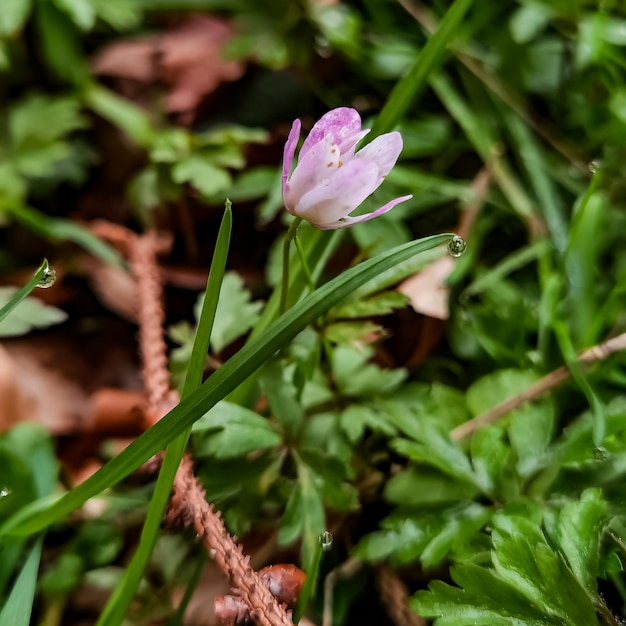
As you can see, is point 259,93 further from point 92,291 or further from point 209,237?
point 92,291

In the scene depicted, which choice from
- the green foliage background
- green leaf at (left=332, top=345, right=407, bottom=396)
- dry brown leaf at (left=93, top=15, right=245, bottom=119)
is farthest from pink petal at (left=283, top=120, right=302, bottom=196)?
dry brown leaf at (left=93, top=15, right=245, bottom=119)

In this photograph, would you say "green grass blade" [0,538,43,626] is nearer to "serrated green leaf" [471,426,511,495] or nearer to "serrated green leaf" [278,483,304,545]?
"serrated green leaf" [278,483,304,545]

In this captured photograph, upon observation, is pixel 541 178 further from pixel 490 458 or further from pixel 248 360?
pixel 248 360

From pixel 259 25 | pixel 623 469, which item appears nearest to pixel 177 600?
pixel 623 469

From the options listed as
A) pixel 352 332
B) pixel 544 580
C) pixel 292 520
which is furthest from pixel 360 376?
pixel 544 580

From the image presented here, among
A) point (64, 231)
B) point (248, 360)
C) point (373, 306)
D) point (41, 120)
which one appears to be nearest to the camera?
point (248, 360)

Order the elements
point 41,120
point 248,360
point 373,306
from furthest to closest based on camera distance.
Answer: point 41,120 < point 373,306 < point 248,360

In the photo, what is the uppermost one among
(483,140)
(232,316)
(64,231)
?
(483,140)
